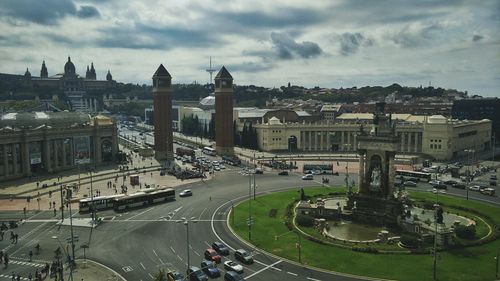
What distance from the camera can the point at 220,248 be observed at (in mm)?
55375

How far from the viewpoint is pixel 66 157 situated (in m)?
122

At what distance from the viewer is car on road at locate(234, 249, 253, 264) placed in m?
51.5

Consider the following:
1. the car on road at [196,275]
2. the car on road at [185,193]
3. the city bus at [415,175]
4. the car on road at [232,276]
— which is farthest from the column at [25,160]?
the city bus at [415,175]

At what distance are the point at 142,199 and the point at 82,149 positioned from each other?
54.3 m

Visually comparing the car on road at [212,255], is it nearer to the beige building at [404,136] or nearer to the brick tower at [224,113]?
the brick tower at [224,113]

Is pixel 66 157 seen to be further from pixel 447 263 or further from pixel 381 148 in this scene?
pixel 447 263

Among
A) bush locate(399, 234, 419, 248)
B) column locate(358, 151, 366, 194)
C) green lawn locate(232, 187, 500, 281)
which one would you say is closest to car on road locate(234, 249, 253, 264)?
green lawn locate(232, 187, 500, 281)

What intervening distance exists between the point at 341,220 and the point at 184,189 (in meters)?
39.9

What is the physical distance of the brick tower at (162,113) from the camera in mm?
144875

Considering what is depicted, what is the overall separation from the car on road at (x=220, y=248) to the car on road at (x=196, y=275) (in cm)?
769

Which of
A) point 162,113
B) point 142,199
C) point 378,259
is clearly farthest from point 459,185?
point 162,113

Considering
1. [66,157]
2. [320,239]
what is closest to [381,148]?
[320,239]

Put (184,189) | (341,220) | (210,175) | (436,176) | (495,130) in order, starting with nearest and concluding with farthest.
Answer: (341,220) → (184,189) → (436,176) → (210,175) → (495,130)

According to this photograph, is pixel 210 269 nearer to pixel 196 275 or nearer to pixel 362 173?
pixel 196 275
